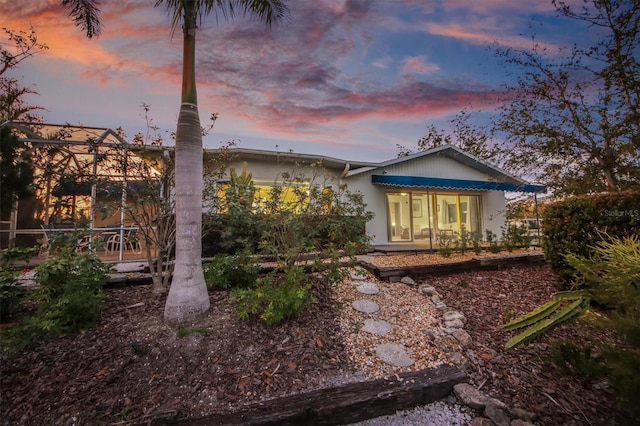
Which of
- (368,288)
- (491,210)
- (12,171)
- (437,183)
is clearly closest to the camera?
(368,288)

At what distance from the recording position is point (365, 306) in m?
4.36

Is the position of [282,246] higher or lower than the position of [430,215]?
lower

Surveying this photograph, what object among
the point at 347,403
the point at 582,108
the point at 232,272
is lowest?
the point at 347,403

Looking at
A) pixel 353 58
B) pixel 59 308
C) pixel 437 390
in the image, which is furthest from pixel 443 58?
pixel 59 308

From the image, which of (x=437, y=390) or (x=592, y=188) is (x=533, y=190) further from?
(x=437, y=390)

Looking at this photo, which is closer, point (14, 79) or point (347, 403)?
point (347, 403)

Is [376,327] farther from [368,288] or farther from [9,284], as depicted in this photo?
[9,284]

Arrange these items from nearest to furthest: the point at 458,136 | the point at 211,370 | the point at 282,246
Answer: the point at 211,370, the point at 282,246, the point at 458,136

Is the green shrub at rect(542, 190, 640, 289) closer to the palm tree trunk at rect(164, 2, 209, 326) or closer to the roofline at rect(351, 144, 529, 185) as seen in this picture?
the palm tree trunk at rect(164, 2, 209, 326)

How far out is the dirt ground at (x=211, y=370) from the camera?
Answer: 2.43 m

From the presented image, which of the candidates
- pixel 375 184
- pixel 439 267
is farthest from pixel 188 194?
pixel 375 184

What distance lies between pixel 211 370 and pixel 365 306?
2484 millimetres

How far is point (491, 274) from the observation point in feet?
19.4

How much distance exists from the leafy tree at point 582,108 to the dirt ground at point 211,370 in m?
5.23
